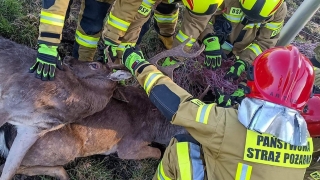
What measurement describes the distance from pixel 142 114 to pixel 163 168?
3.26ft

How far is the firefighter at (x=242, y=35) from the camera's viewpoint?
4.75 m

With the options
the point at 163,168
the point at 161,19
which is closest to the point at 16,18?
the point at 161,19

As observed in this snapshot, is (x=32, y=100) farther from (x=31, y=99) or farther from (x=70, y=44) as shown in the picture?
(x=70, y=44)

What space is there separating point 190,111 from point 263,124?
0.62m

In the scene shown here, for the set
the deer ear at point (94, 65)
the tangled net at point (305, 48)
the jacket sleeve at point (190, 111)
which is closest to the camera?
the jacket sleeve at point (190, 111)

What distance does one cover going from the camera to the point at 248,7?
400 cm

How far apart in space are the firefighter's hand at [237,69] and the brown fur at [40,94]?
178 cm

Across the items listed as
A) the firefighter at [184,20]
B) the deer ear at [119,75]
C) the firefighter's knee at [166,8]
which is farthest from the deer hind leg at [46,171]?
the firefighter's knee at [166,8]

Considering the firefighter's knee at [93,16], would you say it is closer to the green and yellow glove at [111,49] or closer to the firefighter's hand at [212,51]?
the green and yellow glove at [111,49]

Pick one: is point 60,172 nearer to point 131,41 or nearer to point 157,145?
point 157,145

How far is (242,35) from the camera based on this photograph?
16.9 feet

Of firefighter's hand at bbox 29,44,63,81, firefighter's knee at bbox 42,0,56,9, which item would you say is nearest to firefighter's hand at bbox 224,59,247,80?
firefighter's hand at bbox 29,44,63,81

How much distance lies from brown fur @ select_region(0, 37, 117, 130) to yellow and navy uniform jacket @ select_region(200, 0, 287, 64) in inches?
70.0

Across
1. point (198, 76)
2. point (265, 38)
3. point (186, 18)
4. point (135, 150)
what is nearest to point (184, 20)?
point (186, 18)
